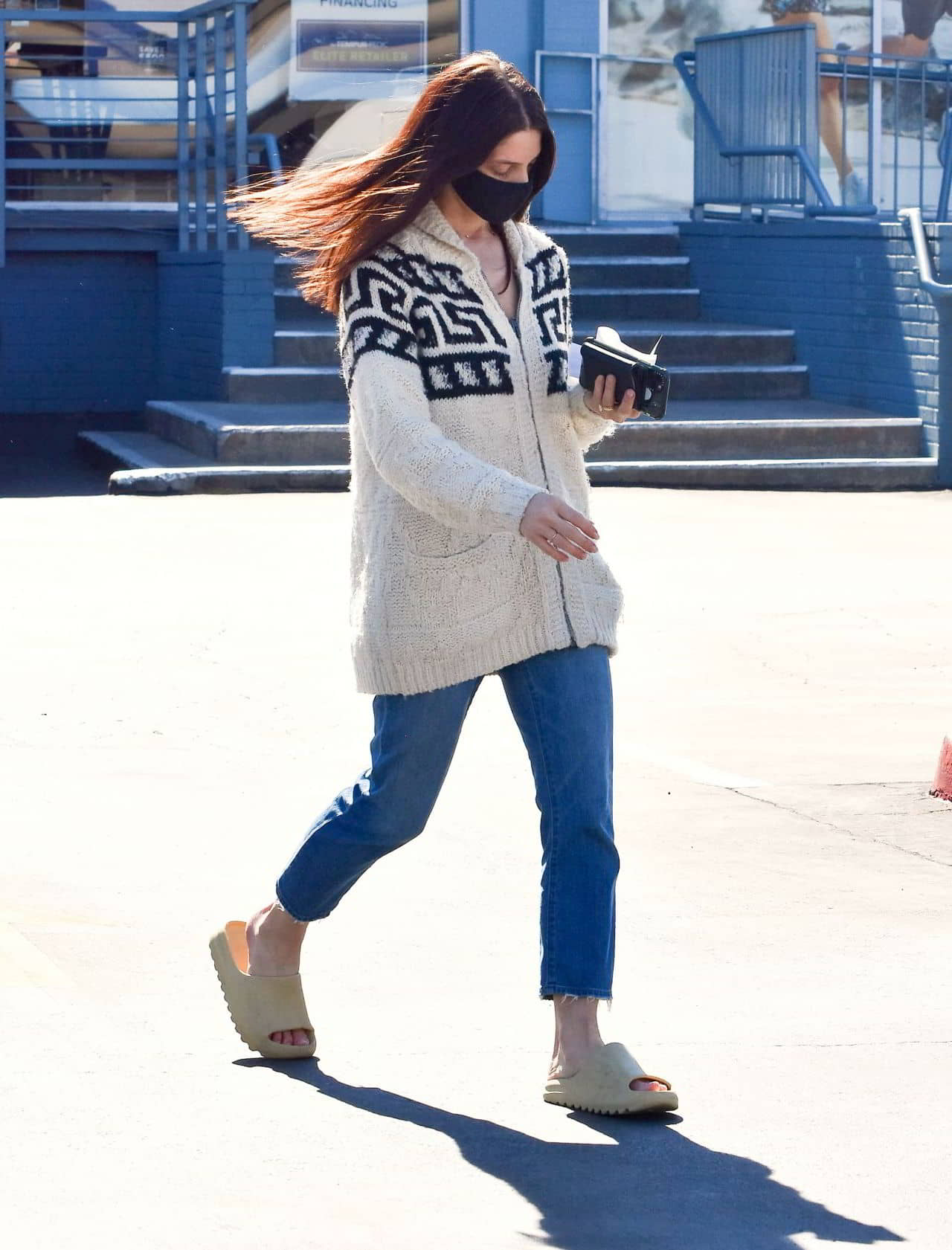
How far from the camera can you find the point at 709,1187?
11.8 feet

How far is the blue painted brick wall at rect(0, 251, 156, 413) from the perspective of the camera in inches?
721

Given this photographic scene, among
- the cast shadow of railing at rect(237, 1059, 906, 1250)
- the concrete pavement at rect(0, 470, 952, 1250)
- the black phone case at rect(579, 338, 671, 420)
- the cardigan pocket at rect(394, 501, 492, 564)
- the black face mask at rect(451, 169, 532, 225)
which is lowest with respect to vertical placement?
the cast shadow of railing at rect(237, 1059, 906, 1250)

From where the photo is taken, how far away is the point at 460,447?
12.7 feet

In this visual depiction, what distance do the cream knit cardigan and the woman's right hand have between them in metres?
0.20

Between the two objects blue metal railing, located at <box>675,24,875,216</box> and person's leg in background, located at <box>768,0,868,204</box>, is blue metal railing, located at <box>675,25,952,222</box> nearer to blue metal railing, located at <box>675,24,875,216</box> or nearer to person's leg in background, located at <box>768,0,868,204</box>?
blue metal railing, located at <box>675,24,875,216</box>

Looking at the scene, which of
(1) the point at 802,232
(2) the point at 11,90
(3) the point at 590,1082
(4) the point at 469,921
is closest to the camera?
(3) the point at 590,1082

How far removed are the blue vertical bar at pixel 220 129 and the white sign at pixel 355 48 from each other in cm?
280

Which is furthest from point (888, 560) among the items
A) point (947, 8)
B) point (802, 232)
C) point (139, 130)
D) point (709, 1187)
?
point (947, 8)

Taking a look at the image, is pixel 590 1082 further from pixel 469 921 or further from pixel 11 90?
pixel 11 90

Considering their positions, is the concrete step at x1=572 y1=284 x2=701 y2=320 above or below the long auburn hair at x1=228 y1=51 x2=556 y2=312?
above

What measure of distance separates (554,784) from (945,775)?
107 inches

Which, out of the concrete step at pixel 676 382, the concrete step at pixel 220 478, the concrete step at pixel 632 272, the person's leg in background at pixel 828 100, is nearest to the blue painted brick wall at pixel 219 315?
the concrete step at pixel 676 382

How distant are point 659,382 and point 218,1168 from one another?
1.49 meters

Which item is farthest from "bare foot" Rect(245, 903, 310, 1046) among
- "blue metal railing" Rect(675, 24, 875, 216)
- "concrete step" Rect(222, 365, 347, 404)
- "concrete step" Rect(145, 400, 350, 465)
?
"blue metal railing" Rect(675, 24, 875, 216)
